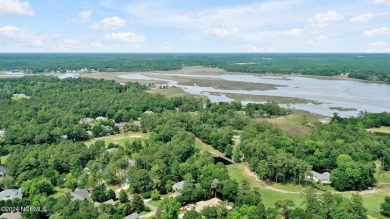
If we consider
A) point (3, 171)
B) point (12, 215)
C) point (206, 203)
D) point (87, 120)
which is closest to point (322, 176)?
point (206, 203)

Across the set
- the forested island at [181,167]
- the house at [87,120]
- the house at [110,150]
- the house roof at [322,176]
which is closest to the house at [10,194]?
the forested island at [181,167]

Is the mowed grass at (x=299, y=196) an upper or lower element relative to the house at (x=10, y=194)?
lower

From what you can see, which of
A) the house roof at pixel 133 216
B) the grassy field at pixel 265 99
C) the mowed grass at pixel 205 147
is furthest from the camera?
the grassy field at pixel 265 99

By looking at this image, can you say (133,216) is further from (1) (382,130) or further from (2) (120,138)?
(1) (382,130)

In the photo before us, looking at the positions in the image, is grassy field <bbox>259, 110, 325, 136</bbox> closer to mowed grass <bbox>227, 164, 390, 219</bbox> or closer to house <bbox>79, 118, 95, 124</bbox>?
mowed grass <bbox>227, 164, 390, 219</bbox>

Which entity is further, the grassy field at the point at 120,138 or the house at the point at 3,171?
the grassy field at the point at 120,138

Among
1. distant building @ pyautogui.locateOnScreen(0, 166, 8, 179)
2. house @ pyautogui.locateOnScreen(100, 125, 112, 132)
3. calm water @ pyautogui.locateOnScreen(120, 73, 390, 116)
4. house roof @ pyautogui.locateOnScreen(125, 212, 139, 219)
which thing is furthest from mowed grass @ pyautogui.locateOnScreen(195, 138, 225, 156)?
calm water @ pyautogui.locateOnScreen(120, 73, 390, 116)

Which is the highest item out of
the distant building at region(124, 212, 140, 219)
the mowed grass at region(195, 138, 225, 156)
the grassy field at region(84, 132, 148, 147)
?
the distant building at region(124, 212, 140, 219)

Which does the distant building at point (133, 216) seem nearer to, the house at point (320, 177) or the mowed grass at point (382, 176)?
the house at point (320, 177)
